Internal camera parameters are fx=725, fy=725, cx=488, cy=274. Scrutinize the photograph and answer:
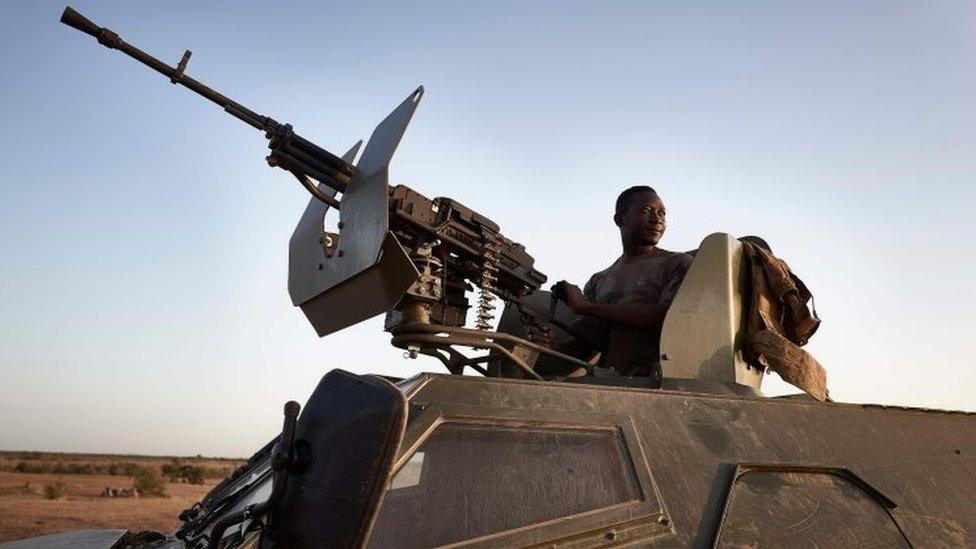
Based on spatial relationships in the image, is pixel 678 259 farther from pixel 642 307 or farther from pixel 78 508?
pixel 78 508

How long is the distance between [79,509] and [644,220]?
2135 centimetres

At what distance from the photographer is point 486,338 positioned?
3396 millimetres

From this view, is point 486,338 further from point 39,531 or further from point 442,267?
point 39,531

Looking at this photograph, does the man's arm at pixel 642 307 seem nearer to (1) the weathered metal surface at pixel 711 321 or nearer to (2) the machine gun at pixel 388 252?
(1) the weathered metal surface at pixel 711 321

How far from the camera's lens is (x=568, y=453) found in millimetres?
2152

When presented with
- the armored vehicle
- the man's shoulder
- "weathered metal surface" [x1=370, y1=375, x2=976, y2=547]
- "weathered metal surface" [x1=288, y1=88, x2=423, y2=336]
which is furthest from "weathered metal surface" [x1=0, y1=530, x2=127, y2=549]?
the man's shoulder

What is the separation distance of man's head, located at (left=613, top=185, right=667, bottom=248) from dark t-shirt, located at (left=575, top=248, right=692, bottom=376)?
106 mm

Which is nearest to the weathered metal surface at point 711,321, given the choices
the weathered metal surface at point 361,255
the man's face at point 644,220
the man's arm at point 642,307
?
the man's arm at point 642,307

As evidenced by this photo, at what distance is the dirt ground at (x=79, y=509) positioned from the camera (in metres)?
16.1

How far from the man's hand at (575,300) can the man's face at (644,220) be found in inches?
21.8

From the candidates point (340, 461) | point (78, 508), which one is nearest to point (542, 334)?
point (340, 461)

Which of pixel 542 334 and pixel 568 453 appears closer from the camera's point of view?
pixel 568 453

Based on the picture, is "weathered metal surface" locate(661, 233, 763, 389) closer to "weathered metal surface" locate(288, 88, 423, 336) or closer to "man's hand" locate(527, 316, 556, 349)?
"man's hand" locate(527, 316, 556, 349)

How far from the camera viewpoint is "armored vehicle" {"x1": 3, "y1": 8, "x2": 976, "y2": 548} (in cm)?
150
